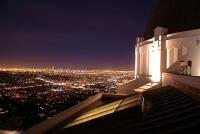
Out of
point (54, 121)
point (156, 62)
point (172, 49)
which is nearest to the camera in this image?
point (54, 121)

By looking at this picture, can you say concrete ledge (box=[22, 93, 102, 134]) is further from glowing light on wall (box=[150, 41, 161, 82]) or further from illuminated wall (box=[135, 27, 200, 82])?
illuminated wall (box=[135, 27, 200, 82])

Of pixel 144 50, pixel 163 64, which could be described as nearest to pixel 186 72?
pixel 163 64

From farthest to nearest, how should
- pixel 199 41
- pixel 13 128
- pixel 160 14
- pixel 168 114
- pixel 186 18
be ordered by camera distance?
1. pixel 160 14
2. pixel 186 18
3. pixel 199 41
4. pixel 13 128
5. pixel 168 114

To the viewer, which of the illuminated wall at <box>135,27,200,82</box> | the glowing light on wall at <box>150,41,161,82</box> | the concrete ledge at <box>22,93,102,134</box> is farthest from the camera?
the glowing light on wall at <box>150,41,161,82</box>

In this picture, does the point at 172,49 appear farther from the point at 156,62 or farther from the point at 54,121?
the point at 54,121

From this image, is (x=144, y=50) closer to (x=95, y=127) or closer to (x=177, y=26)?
(x=177, y=26)

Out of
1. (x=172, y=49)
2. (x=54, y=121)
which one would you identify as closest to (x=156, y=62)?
(x=172, y=49)

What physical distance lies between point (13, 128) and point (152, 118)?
21.8ft

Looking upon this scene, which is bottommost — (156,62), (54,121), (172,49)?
(54,121)

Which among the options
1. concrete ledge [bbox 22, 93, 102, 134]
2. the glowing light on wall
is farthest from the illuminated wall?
concrete ledge [bbox 22, 93, 102, 134]

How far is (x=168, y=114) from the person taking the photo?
657cm

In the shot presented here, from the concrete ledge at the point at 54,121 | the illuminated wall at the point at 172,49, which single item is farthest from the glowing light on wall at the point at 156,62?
the concrete ledge at the point at 54,121

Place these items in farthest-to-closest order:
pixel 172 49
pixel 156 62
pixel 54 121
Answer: pixel 156 62, pixel 172 49, pixel 54 121

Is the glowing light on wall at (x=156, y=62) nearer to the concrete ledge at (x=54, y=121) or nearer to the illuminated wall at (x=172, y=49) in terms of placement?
the illuminated wall at (x=172, y=49)
